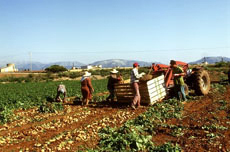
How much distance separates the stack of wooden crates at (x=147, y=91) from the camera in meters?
9.30

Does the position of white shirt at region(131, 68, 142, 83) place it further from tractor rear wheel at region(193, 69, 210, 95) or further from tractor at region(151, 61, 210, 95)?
tractor rear wheel at region(193, 69, 210, 95)

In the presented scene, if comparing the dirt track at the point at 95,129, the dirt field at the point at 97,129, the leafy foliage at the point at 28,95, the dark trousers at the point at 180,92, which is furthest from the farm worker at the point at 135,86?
the leafy foliage at the point at 28,95

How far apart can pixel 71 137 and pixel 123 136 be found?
1.72 metres

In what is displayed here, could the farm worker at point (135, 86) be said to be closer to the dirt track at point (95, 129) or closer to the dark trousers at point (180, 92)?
the dirt track at point (95, 129)

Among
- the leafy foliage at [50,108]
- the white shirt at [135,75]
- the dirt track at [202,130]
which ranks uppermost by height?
the white shirt at [135,75]

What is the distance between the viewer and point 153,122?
22.6ft

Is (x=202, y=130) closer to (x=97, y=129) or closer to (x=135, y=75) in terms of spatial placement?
(x=97, y=129)

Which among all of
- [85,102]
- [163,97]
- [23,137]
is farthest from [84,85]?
[23,137]

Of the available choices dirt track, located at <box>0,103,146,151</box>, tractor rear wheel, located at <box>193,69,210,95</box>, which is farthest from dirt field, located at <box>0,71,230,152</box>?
tractor rear wheel, located at <box>193,69,210,95</box>

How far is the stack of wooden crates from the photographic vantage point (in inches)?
366

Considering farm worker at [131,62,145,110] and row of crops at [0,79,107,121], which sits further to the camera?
row of crops at [0,79,107,121]

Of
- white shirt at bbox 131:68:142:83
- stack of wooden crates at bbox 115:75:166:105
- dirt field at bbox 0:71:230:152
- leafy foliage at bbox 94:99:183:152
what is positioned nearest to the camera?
leafy foliage at bbox 94:99:183:152

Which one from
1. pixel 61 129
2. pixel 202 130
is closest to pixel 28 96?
pixel 61 129

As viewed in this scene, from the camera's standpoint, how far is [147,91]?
9.27m
